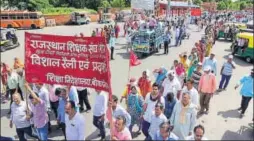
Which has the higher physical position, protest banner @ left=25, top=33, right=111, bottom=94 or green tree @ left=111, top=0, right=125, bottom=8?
green tree @ left=111, top=0, right=125, bottom=8

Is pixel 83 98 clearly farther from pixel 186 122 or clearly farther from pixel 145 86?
pixel 186 122

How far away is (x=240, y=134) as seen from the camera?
7.90 metres

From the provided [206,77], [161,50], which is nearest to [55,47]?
[206,77]

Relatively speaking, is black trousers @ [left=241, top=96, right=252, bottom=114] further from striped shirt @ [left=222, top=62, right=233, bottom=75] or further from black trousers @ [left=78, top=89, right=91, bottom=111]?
black trousers @ [left=78, top=89, right=91, bottom=111]

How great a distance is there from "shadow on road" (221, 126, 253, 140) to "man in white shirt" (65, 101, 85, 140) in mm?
4040

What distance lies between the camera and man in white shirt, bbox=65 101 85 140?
5191 millimetres

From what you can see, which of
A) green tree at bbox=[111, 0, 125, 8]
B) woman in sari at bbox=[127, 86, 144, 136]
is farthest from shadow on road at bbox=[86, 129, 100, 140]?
green tree at bbox=[111, 0, 125, 8]

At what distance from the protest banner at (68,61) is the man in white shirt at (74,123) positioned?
1.35ft

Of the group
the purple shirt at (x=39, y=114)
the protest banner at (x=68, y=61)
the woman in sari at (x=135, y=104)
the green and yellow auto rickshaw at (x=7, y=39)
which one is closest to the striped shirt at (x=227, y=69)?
the woman in sari at (x=135, y=104)

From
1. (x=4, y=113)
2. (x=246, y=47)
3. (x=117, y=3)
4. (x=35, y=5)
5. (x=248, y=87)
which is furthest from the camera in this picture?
(x=117, y=3)

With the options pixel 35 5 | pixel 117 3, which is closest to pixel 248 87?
pixel 35 5

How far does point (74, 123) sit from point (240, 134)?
470cm

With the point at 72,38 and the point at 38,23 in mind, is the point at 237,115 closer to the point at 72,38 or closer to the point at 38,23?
the point at 72,38

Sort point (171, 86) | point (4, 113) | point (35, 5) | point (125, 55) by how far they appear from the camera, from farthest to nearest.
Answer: point (35, 5), point (125, 55), point (4, 113), point (171, 86)
